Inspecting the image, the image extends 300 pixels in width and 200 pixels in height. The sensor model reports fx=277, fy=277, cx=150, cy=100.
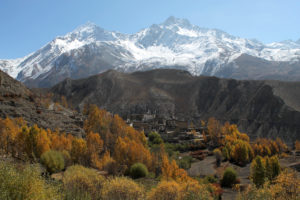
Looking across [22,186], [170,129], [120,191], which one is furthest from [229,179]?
[170,129]

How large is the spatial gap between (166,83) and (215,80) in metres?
31.0

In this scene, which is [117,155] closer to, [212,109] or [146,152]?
[146,152]

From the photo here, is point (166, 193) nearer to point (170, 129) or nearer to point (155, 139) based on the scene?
point (155, 139)

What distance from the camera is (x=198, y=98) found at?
511ft

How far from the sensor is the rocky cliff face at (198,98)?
11125cm

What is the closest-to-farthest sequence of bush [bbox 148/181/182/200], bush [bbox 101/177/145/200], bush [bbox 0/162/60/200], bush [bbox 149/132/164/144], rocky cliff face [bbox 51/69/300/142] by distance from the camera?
bush [bbox 0/162/60/200] < bush [bbox 101/177/145/200] < bush [bbox 148/181/182/200] < bush [bbox 149/132/164/144] < rocky cliff face [bbox 51/69/300/142]

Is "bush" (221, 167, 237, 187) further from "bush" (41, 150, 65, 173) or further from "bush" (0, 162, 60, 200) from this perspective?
"bush" (0, 162, 60, 200)

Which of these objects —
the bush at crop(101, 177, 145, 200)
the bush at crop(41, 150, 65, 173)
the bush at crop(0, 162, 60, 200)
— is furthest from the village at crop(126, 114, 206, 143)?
the bush at crop(0, 162, 60, 200)

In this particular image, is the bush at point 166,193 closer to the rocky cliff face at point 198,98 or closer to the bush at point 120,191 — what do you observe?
the bush at point 120,191

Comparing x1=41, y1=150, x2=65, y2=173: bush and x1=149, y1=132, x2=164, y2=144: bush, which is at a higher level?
x1=41, y1=150, x2=65, y2=173: bush

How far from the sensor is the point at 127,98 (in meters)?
158

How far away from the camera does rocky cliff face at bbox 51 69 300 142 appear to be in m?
111

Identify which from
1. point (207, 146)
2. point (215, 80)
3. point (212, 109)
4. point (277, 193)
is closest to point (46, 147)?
point (277, 193)

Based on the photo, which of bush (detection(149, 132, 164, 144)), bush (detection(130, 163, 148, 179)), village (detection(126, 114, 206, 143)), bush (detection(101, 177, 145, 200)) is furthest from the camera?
village (detection(126, 114, 206, 143))
